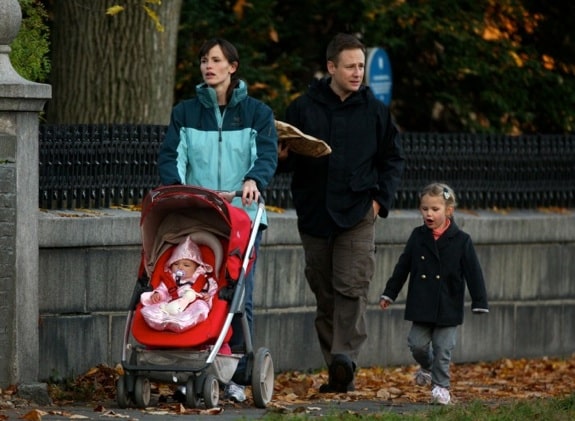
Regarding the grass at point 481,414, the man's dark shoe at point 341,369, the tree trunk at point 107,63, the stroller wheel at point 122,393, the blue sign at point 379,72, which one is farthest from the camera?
the blue sign at point 379,72

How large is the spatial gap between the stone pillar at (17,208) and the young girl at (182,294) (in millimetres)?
793

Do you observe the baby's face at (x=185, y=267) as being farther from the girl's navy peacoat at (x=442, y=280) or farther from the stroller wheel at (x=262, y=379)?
the girl's navy peacoat at (x=442, y=280)

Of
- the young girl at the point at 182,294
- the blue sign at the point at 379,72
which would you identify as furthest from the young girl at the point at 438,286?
the blue sign at the point at 379,72

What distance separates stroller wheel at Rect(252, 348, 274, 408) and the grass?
48 cm

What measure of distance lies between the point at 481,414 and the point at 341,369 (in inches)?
67.2

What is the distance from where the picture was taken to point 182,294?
995 cm

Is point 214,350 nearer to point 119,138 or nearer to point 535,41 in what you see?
point 119,138

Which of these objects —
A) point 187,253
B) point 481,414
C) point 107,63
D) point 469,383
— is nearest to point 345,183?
point 187,253

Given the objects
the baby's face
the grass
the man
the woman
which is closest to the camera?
the grass

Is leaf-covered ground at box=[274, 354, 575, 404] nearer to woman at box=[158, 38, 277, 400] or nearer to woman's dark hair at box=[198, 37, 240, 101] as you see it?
woman at box=[158, 38, 277, 400]

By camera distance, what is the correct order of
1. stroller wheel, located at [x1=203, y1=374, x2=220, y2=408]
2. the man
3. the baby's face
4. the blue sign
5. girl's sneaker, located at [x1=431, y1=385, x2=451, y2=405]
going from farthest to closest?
the blue sign < the man < girl's sneaker, located at [x1=431, y1=385, x2=451, y2=405] < the baby's face < stroller wheel, located at [x1=203, y1=374, x2=220, y2=408]

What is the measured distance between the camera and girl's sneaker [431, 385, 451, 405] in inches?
444

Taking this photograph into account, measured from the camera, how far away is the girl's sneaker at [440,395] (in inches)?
444

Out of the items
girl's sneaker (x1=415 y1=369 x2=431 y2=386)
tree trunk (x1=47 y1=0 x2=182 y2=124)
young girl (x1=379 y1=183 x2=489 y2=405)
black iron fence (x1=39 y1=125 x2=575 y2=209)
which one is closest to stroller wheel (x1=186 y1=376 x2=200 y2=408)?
young girl (x1=379 y1=183 x2=489 y2=405)
